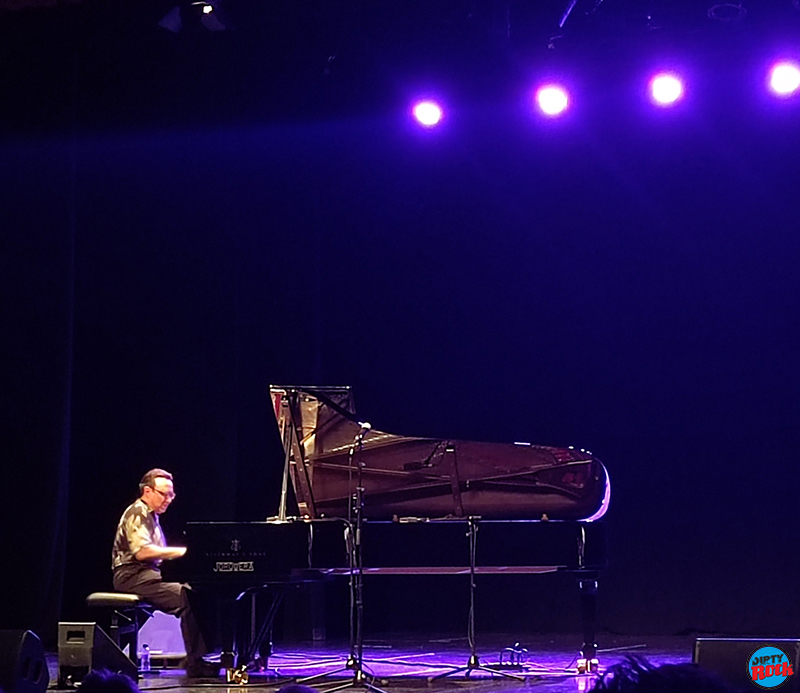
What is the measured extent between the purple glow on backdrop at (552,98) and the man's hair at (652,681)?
22.8 feet

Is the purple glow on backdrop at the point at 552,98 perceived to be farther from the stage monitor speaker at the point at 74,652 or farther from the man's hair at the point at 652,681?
→ the man's hair at the point at 652,681

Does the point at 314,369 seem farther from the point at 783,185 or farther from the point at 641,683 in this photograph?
the point at 641,683

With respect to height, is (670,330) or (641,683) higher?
(670,330)

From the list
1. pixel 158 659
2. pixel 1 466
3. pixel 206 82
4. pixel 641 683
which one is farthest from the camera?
pixel 206 82

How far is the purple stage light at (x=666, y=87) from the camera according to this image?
28.0ft

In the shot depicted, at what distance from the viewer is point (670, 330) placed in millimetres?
8945

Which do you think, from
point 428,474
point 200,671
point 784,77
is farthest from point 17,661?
point 784,77

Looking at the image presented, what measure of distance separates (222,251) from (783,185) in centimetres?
427

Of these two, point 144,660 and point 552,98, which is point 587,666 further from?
point 552,98

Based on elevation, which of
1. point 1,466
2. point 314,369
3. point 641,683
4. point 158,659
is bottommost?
point 158,659

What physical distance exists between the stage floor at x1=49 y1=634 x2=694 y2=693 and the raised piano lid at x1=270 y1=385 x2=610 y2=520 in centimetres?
89

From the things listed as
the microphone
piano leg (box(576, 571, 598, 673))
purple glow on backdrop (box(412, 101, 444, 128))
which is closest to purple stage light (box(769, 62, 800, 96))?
purple glow on backdrop (box(412, 101, 444, 128))

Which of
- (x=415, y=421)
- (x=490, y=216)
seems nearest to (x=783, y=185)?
(x=490, y=216)

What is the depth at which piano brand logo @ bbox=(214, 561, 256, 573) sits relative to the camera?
20.1 ft
